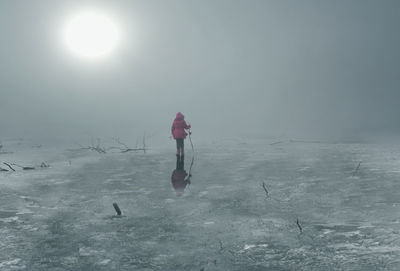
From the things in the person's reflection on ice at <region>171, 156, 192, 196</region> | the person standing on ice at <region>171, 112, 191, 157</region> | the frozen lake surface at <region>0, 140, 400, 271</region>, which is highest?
the person standing on ice at <region>171, 112, 191, 157</region>

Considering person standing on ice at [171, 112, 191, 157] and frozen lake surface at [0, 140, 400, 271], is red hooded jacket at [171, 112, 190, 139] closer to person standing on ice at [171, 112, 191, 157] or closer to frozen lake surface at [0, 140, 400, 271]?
person standing on ice at [171, 112, 191, 157]

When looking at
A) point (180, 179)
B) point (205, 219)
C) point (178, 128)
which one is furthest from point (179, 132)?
point (205, 219)

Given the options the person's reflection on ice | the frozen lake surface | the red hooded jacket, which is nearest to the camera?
the frozen lake surface

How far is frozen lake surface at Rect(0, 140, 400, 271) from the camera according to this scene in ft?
14.3

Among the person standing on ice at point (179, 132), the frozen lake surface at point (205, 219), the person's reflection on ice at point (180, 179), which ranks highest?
the person standing on ice at point (179, 132)

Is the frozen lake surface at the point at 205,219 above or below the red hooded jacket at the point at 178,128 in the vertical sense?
below

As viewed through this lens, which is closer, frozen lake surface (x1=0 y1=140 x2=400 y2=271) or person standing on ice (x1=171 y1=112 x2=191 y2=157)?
frozen lake surface (x1=0 y1=140 x2=400 y2=271)

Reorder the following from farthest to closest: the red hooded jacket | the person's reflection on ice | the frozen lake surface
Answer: the red hooded jacket → the person's reflection on ice → the frozen lake surface

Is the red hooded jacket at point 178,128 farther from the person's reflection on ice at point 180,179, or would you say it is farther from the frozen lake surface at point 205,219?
the frozen lake surface at point 205,219

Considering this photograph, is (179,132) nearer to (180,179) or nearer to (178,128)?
(178,128)

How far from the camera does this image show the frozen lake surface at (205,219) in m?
4.35

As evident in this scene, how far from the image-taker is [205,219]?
581cm

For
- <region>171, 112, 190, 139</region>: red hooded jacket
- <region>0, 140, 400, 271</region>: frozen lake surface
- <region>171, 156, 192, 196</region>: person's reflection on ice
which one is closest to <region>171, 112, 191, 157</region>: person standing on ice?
<region>171, 112, 190, 139</region>: red hooded jacket

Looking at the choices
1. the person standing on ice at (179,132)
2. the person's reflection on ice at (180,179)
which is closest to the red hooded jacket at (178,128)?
the person standing on ice at (179,132)
